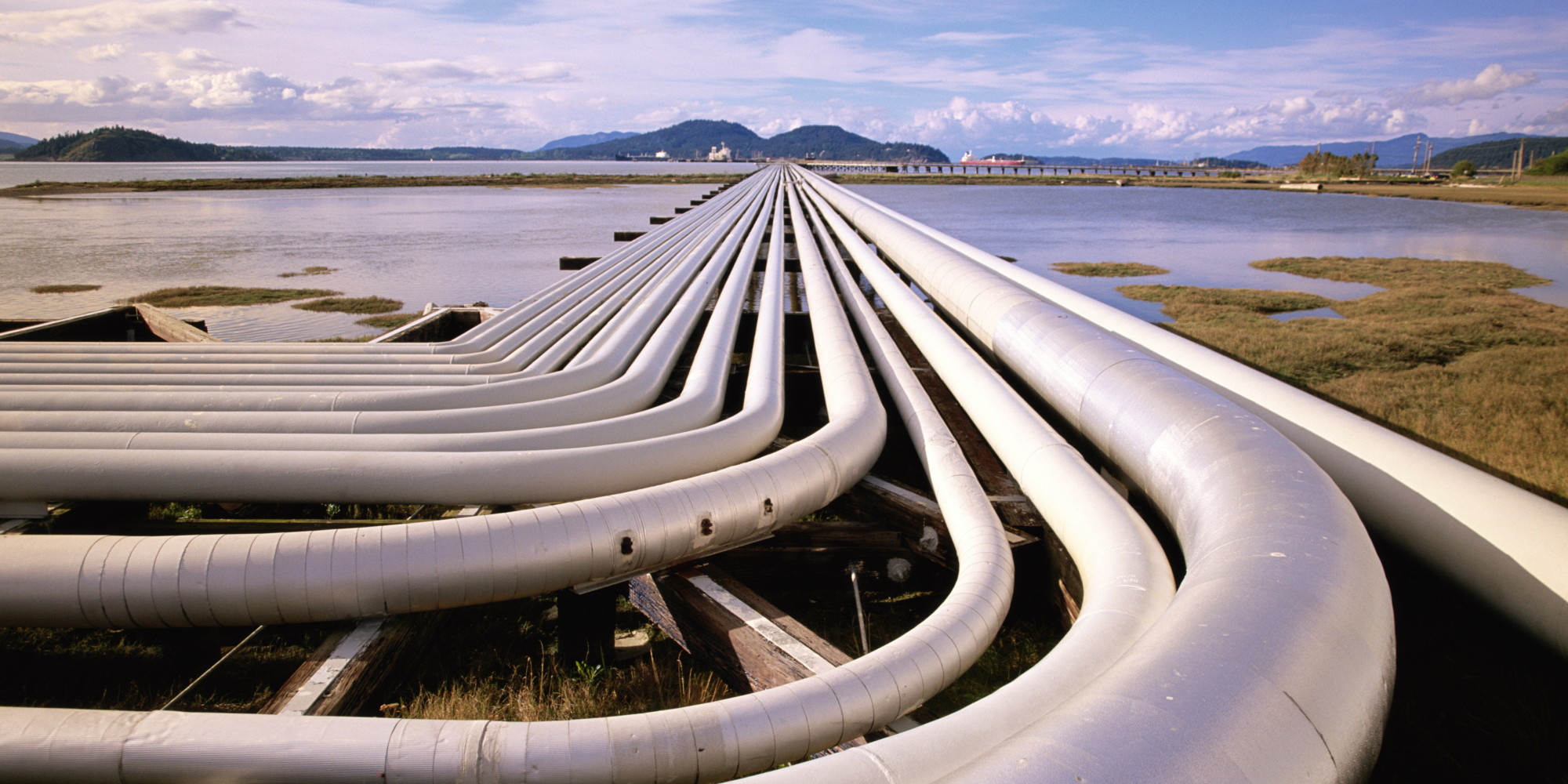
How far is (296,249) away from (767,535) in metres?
23.9

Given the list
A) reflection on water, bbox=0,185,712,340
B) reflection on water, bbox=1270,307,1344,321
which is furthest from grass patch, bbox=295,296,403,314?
reflection on water, bbox=1270,307,1344,321

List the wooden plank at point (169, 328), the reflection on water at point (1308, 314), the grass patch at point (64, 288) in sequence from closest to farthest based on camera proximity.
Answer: the wooden plank at point (169, 328), the reflection on water at point (1308, 314), the grass patch at point (64, 288)

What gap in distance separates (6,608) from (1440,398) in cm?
929

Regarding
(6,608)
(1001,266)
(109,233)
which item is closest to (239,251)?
(109,233)

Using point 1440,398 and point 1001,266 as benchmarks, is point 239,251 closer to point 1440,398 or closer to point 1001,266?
point 1001,266

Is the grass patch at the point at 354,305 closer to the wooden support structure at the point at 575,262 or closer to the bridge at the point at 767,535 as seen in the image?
the wooden support structure at the point at 575,262

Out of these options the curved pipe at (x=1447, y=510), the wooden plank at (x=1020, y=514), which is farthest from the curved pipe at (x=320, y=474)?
the curved pipe at (x=1447, y=510)

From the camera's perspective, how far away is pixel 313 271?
715 inches

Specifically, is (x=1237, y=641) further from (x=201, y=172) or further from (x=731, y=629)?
(x=201, y=172)

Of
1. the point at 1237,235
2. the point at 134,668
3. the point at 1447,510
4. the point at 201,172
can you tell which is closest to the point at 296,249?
the point at 134,668

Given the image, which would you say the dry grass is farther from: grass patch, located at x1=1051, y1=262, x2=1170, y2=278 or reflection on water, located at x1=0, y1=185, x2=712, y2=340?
grass patch, located at x1=1051, y1=262, x2=1170, y2=278

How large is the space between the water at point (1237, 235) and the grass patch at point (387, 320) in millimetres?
11125

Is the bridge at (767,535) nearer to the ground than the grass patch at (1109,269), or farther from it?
farther from it

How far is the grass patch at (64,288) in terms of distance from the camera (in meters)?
15.4
